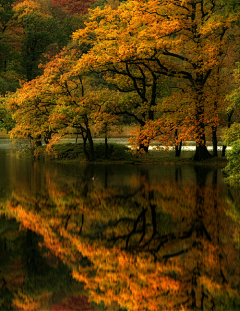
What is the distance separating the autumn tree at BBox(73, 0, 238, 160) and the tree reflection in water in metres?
11.6

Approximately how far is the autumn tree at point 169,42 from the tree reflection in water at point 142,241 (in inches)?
457

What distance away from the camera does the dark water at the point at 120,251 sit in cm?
564

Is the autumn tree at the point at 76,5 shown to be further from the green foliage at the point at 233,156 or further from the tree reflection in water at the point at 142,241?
the tree reflection in water at the point at 142,241

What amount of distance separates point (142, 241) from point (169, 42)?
1791 cm

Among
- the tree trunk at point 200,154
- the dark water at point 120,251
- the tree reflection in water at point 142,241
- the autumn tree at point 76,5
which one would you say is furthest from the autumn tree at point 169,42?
the autumn tree at point 76,5

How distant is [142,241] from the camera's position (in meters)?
8.50

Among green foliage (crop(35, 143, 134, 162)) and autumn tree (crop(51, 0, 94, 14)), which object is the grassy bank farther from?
autumn tree (crop(51, 0, 94, 14))

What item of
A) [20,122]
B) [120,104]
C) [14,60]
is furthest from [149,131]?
[14,60]

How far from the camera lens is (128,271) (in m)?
6.60

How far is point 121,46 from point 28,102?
27.6 feet

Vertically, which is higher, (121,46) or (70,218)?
(121,46)

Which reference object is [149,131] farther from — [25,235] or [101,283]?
[101,283]

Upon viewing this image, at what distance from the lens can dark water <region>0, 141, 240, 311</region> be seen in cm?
564

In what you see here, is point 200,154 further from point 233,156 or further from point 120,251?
point 120,251
